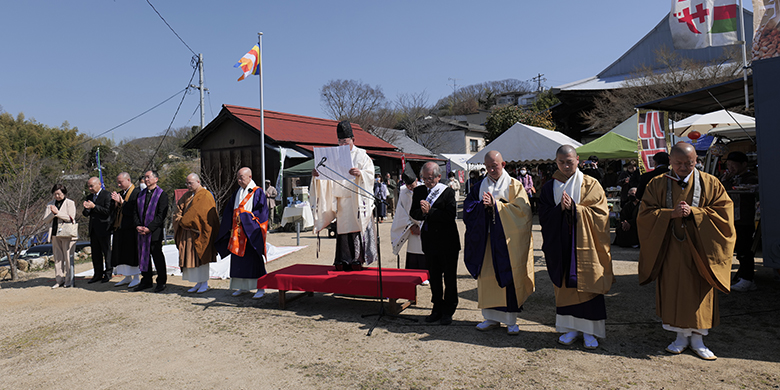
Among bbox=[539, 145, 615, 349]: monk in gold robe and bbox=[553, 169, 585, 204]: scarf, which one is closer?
bbox=[539, 145, 615, 349]: monk in gold robe

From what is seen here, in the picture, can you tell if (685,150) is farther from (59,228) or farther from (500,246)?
(59,228)

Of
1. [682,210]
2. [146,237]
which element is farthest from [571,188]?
[146,237]

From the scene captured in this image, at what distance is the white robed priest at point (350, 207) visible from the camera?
5.50 meters

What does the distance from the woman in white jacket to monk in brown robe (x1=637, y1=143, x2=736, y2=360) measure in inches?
316

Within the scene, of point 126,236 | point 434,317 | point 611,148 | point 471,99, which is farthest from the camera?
point 471,99

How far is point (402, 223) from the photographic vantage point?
19.9 feet

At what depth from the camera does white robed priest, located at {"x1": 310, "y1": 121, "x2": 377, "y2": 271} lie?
5504 millimetres

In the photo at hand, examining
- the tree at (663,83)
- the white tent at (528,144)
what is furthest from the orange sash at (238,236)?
the tree at (663,83)

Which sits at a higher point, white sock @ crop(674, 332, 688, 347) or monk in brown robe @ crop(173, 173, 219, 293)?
monk in brown robe @ crop(173, 173, 219, 293)

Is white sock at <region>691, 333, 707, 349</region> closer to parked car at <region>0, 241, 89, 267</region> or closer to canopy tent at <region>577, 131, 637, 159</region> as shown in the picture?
canopy tent at <region>577, 131, 637, 159</region>

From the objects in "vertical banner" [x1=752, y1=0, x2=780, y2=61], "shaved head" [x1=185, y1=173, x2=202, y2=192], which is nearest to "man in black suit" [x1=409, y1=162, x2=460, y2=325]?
"vertical banner" [x1=752, y1=0, x2=780, y2=61]

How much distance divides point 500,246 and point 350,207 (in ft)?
6.56

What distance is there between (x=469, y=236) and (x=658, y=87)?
683 inches

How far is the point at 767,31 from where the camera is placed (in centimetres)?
457
